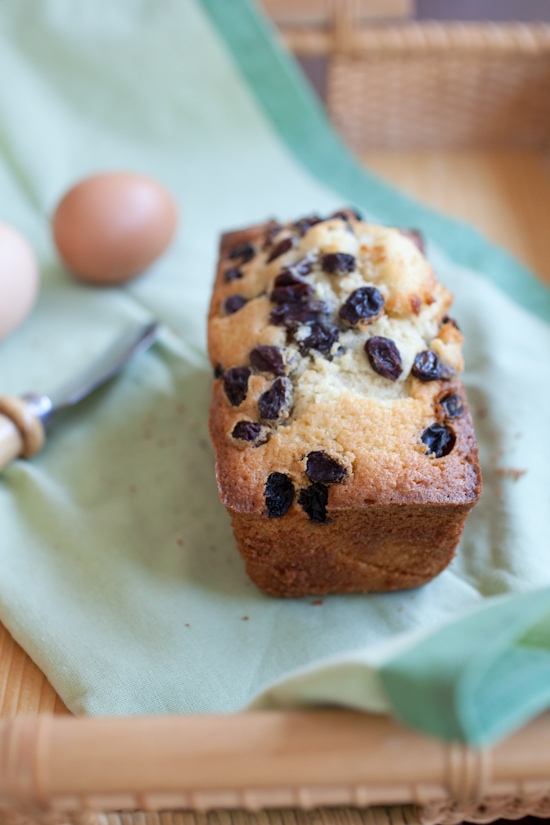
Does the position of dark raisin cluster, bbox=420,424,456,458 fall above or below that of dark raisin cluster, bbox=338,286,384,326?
below

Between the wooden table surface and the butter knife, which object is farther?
the wooden table surface

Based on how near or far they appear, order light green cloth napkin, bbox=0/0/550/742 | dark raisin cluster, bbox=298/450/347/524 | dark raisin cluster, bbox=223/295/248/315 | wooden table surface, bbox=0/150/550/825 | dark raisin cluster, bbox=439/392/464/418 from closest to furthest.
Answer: light green cloth napkin, bbox=0/0/550/742 → dark raisin cluster, bbox=298/450/347/524 → dark raisin cluster, bbox=439/392/464/418 → dark raisin cluster, bbox=223/295/248/315 → wooden table surface, bbox=0/150/550/825

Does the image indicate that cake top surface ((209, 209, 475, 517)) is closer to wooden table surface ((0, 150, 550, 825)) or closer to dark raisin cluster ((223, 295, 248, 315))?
dark raisin cluster ((223, 295, 248, 315))

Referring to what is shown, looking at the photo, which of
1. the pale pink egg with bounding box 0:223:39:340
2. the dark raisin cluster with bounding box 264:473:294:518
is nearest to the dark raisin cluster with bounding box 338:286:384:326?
the dark raisin cluster with bounding box 264:473:294:518

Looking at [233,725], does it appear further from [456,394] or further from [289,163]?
[289,163]

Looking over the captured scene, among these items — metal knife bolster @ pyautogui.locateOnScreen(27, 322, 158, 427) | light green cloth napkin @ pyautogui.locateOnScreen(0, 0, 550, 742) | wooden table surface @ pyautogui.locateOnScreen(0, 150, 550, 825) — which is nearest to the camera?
light green cloth napkin @ pyautogui.locateOnScreen(0, 0, 550, 742)

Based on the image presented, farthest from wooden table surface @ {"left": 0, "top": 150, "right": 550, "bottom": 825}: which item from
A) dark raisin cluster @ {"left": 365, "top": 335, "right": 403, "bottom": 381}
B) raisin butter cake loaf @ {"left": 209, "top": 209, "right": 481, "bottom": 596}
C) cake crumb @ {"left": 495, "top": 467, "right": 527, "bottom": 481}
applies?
dark raisin cluster @ {"left": 365, "top": 335, "right": 403, "bottom": 381}

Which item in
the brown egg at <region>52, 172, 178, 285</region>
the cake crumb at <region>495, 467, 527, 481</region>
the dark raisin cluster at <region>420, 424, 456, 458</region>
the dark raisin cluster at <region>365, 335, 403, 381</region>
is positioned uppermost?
the brown egg at <region>52, 172, 178, 285</region>

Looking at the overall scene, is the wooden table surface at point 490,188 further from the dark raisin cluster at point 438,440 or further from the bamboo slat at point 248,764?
the bamboo slat at point 248,764
